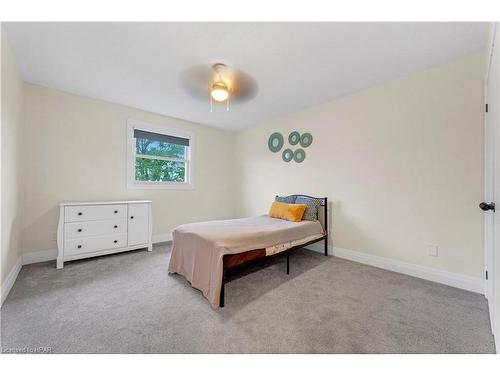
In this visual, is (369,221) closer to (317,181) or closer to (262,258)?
(317,181)

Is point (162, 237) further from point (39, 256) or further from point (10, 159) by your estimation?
point (10, 159)

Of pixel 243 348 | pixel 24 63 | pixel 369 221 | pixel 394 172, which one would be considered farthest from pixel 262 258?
pixel 24 63

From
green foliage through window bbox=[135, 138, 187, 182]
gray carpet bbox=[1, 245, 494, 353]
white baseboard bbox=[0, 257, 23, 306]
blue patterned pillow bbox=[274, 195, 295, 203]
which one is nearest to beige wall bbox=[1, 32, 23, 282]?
white baseboard bbox=[0, 257, 23, 306]

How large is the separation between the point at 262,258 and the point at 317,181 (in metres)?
1.80

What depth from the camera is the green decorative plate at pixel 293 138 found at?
3.69m

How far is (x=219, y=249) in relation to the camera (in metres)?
1.86

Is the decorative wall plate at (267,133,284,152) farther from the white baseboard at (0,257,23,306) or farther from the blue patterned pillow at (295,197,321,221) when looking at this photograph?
the white baseboard at (0,257,23,306)

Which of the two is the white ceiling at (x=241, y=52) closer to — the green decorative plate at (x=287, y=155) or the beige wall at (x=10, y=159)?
the beige wall at (x=10, y=159)

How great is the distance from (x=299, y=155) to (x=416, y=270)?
89.2 inches

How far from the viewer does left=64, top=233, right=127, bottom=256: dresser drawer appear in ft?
8.81

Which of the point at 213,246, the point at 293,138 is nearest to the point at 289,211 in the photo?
the point at 293,138

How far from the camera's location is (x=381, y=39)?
6.18ft

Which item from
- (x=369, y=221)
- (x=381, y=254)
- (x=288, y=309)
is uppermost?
(x=369, y=221)

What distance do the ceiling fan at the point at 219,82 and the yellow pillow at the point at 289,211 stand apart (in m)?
1.77
